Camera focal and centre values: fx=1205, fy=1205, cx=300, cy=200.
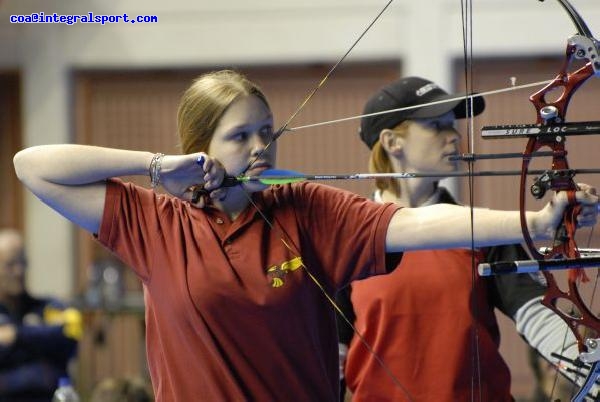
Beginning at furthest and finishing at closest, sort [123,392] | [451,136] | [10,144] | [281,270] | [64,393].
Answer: [10,144] < [123,392] < [64,393] < [451,136] < [281,270]

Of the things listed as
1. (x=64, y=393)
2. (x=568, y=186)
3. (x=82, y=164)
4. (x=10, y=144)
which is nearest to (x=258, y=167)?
(x=82, y=164)

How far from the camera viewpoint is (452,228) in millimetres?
1600

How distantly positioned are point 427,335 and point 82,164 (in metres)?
0.64

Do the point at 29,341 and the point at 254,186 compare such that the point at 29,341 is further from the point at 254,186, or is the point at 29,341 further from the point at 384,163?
the point at 254,186

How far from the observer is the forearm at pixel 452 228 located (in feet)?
5.13

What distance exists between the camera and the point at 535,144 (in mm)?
1561

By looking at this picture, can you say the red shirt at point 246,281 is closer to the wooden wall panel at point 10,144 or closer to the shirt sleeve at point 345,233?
the shirt sleeve at point 345,233

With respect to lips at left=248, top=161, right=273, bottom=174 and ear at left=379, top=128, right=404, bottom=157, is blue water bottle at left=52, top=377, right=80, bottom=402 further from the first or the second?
lips at left=248, top=161, right=273, bottom=174

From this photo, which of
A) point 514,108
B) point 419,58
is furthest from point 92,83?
point 514,108

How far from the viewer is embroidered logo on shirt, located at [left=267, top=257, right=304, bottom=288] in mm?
1608

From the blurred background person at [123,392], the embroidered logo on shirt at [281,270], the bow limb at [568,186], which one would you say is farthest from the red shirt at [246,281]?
the blurred background person at [123,392]

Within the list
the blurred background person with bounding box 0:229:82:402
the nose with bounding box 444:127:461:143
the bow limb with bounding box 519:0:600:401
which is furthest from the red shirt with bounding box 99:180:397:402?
the blurred background person with bounding box 0:229:82:402

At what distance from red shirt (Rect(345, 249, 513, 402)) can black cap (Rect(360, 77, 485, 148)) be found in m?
0.28

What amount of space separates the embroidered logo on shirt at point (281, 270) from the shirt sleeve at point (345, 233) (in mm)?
49
